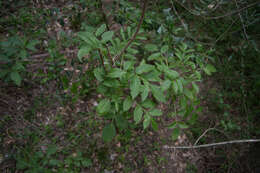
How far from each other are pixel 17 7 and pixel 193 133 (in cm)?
373

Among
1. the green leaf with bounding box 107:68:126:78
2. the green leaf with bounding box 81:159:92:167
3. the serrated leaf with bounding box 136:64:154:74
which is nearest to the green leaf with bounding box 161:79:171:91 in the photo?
the serrated leaf with bounding box 136:64:154:74

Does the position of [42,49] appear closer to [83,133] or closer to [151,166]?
[83,133]

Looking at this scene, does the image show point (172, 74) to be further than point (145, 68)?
Yes

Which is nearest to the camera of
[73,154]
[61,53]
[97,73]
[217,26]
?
[97,73]

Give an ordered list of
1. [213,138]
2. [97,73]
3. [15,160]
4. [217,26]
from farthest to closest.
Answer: [217,26]
[213,138]
[15,160]
[97,73]

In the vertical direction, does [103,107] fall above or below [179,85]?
below

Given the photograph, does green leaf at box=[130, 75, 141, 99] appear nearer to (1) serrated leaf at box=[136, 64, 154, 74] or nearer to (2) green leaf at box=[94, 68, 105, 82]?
(1) serrated leaf at box=[136, 64, 154, 74]

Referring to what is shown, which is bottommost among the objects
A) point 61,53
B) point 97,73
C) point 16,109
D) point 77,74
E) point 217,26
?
point 16,109

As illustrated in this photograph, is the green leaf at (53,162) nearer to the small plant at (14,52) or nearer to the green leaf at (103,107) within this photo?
the small plant at (14,52)

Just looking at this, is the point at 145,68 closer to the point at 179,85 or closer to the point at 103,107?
the point at 179,85

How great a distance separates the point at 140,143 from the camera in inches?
97.0

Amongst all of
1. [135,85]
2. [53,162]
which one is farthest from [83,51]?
[53,162]

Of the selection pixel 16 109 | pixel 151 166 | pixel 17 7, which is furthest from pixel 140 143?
pixel 17 7

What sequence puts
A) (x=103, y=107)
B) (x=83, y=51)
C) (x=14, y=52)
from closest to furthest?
(x=83, y=51) < (x=103, y=107) < (x=14, y=52)
